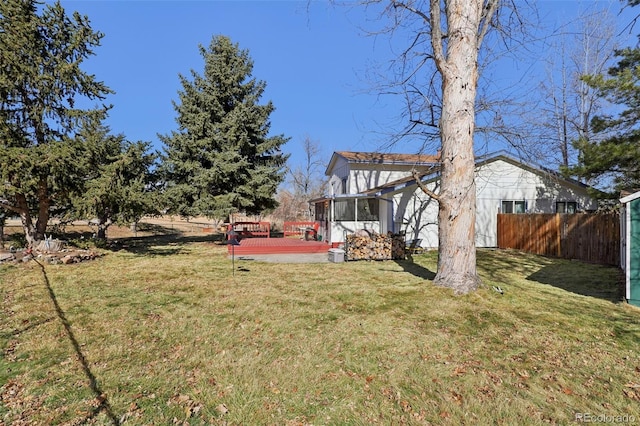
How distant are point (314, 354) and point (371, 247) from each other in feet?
25.3

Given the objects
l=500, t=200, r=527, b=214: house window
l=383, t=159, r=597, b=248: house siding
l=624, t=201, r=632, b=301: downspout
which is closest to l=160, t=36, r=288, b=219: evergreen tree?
l=383, t=159, r=597, b=248: house siding

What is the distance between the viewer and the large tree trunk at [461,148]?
20.6ft

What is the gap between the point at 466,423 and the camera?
2.72 metres

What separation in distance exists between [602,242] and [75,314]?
1444cm

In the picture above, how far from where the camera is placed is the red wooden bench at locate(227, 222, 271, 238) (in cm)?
1835

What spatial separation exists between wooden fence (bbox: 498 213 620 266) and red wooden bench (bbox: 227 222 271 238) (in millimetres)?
12135

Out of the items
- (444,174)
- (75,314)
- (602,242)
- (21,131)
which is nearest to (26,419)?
(75,314)

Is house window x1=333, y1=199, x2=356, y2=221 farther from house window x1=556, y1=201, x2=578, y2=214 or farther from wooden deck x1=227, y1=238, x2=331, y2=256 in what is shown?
house window x1=556, y1=201, x2=578, y2=214

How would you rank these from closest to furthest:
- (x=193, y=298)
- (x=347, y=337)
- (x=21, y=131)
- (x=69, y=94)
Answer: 1. (x=347, y=337)
2. (x=193, y=298)
3. (x=21, y=131)
4. (x=69, y=94)

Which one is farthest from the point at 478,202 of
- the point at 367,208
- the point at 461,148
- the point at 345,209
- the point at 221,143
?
the point at 221,143

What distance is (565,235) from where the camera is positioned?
12.0 metres

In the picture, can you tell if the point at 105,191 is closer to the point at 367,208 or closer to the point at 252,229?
the point at 252,229

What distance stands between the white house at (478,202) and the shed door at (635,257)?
789cm

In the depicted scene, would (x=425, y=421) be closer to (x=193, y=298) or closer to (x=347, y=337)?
(x=347, y=337)
